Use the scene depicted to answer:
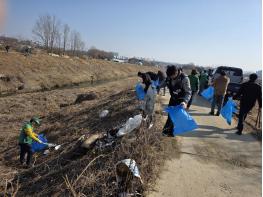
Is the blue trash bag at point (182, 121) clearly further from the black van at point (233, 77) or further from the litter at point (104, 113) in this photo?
the black van at point (233, 77)

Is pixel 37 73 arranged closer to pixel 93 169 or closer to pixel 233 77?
pixel 233 77

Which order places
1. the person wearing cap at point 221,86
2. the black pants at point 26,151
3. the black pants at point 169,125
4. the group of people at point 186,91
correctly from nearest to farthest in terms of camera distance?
the group of people at point 186,91, the black pants at point 169,125, the black pants at point 26,151, the person wearing cap at point 221,86

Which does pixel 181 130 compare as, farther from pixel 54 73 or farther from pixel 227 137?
pixel 54 73

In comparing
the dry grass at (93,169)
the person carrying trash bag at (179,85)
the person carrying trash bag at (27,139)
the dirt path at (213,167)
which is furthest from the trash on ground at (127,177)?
the person carrying trash bag at (27,139)

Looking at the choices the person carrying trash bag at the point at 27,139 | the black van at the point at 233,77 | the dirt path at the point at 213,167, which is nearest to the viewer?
the dirt path at the point at 213,167

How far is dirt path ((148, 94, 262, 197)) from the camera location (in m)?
5.43

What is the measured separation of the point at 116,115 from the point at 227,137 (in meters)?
3.93

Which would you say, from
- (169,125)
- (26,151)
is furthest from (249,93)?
(26,151)

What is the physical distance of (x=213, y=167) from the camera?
650cm

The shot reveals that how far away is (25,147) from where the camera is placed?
891 centimetres

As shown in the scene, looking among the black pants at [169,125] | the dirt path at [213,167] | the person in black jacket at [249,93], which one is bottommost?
the dirt path at [213,167]

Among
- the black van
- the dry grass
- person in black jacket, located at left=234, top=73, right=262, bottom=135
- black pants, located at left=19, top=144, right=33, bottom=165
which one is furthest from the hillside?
person in black jacket, located at left=234, top=73, right=262, bottom=135

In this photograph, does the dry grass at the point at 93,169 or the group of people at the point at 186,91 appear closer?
the dry grass at the point at 93,169

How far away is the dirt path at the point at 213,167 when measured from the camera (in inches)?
214
